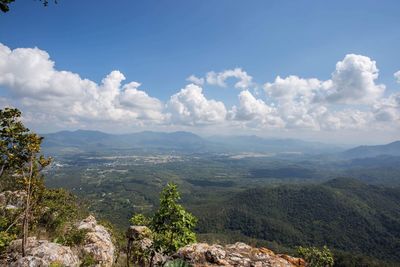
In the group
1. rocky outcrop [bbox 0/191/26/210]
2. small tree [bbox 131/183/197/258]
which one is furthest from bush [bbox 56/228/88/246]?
rocky outcrop [bbox 0/191/26/210]

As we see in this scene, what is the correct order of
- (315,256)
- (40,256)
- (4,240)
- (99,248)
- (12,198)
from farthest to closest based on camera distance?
(315,256) < (12,198) < (99,248) < (4,240) < (40,256)

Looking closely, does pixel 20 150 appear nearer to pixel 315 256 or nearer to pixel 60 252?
pixel 60 252

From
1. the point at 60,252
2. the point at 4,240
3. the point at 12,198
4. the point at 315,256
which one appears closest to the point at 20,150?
the point at 4,240

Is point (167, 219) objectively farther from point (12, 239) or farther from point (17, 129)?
point (17, 129)

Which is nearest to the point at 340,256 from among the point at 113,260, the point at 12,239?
the point at 113,260

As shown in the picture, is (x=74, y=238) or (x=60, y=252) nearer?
(x=60, y=252)

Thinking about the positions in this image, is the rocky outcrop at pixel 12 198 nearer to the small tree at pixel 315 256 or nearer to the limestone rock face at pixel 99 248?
the limestone rock face at pixel 99 248

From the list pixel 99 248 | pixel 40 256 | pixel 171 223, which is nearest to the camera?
pixel 171 223

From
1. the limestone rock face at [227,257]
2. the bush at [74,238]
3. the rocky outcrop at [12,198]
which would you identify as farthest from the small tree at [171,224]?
the rocky outcrop at [12,198]
